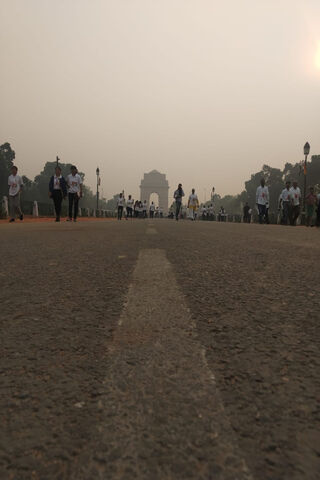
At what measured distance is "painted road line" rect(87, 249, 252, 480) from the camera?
0.66 meters

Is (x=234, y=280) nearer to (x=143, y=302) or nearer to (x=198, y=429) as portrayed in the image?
(x=143, y=302)

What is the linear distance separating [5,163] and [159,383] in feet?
206

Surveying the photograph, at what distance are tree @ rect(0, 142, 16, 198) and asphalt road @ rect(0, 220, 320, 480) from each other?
59288mm

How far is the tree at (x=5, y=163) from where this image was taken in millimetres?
57125

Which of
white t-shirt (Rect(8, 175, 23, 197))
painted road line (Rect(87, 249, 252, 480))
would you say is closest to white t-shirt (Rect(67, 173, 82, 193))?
white t-shirt (Rect(8, 175, 23, 197))

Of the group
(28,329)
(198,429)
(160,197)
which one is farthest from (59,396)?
(160,197)

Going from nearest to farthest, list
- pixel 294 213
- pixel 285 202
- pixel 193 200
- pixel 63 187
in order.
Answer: pixel 63 187 → pixel 294 213 → pixel 285 202 → pixel 193 200

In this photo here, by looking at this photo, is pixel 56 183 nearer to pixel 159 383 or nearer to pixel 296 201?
pixel 296 201

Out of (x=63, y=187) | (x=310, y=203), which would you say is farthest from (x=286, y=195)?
(x=63, y=187)

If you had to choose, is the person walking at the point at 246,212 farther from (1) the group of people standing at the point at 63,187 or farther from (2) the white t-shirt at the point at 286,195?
(1) the group of people standing at the point at 63,187

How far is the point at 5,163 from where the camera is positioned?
191 ft

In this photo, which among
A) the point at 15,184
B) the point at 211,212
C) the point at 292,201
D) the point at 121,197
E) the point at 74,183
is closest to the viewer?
the point at 74,183

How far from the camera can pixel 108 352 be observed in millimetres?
1175

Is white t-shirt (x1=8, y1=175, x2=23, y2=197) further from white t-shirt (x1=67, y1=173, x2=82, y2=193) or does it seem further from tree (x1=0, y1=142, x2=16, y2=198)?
tree (x1=0, y1=142, x2=16, y2=198)
